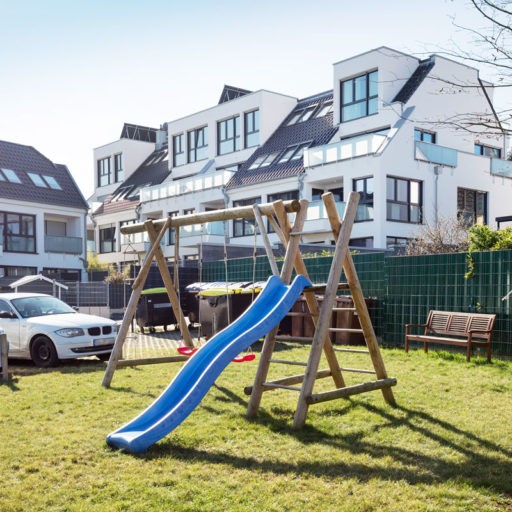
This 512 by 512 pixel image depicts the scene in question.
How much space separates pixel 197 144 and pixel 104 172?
43.7ft

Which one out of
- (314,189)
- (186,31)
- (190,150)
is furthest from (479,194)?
(186,31)

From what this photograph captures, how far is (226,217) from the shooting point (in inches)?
369

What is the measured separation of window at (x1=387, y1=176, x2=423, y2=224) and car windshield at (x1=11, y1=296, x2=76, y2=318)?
19029mm

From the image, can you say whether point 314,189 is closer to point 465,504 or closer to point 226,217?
point 226,217

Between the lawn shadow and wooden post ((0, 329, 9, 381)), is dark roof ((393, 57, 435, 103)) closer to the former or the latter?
wooden post ((0, 329, 9, 381))

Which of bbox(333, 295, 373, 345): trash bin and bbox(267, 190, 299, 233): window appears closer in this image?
bbox(333, 295, 373, 345): trash bin

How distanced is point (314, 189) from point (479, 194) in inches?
339

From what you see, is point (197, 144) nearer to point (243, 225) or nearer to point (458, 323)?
point (243, 225)

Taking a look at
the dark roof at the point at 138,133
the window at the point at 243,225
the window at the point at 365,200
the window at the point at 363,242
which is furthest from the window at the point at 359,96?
the dark roof at the point at 138,133

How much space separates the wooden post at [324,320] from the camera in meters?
6.78

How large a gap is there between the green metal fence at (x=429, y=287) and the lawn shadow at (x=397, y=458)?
186 inches

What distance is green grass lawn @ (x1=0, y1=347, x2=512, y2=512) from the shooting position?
472cm

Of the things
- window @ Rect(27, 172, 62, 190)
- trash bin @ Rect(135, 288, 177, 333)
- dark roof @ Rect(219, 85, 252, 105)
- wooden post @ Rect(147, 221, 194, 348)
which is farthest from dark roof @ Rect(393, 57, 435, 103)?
wooden post @ Rect(147, 221, 194, 348)

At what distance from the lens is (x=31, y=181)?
41.0m
